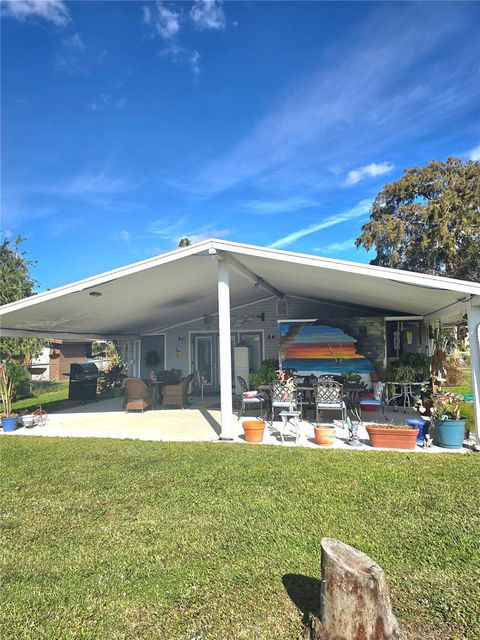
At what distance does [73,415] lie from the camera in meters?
9.41

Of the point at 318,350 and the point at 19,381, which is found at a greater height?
the point at 318,350

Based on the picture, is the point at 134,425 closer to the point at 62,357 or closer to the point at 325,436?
the point at 325,436

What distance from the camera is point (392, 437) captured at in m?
5.59

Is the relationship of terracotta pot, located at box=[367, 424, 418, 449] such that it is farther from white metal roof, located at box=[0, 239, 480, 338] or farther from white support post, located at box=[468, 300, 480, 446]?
white metal roof, located at box=[0, 239, 480, 338]

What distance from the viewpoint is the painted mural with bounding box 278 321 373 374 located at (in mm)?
10180

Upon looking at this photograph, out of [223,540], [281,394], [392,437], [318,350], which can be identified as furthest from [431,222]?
[223,540]

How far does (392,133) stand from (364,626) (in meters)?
11.9

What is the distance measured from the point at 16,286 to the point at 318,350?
50.5ft

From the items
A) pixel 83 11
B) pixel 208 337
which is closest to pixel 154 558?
pixel 83 11

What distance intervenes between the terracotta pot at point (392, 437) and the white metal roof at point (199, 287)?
2148mm

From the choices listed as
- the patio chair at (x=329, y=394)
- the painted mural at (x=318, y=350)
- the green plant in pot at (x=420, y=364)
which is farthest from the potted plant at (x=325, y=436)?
the green plant in pot at (x=420, y=364)

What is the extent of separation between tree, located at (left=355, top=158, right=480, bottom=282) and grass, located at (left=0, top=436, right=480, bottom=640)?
1590 cm

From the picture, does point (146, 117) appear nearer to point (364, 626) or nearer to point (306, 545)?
point (306, 545)

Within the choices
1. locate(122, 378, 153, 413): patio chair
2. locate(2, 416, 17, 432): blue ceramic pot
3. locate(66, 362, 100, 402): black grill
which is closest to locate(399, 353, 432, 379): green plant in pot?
locate(122, 378, 153, 413): patio chair
